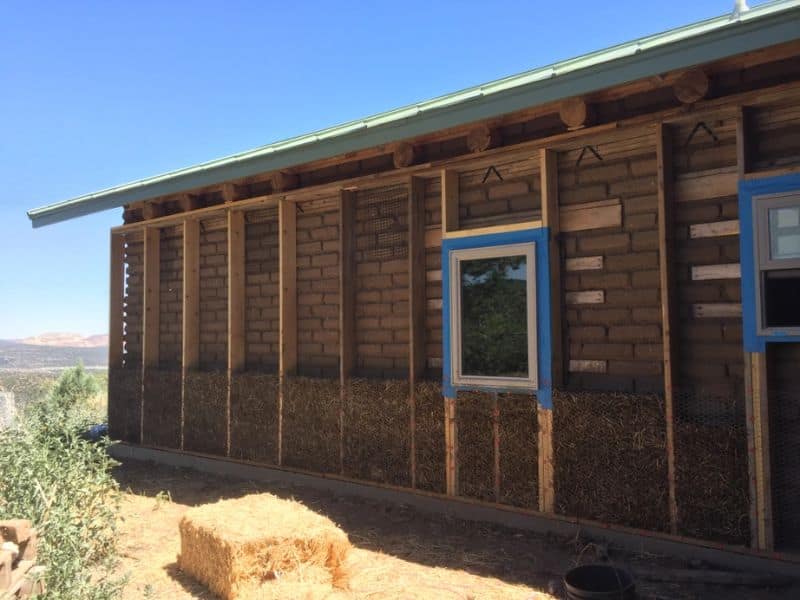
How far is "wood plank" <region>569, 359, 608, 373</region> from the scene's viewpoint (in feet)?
15.8

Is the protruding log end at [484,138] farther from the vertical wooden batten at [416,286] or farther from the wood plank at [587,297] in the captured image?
the wood plank at [587,297]

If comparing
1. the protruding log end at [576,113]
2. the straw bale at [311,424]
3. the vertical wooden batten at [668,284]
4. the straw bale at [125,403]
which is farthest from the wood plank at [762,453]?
the straw bale at [125,403]

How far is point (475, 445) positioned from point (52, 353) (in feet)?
202

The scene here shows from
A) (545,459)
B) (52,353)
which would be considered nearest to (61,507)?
(545,459)

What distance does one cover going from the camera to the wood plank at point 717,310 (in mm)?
4199

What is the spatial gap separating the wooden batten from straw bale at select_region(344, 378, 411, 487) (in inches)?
4.8

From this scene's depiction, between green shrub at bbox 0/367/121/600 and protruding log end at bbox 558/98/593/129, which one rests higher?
protruding log end at bbox 558/98/593/129

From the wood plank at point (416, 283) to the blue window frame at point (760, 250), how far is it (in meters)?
2.63

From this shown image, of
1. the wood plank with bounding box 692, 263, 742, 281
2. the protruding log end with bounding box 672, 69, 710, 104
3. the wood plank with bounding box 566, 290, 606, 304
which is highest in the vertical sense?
the protruding log end with bounding box 672, 69, 710, 104

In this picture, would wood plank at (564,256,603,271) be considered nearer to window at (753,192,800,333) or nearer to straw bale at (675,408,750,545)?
window at (753,192,800,333)

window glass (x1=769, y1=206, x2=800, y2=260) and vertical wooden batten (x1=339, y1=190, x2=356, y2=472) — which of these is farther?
vertical wooden batten (x1=339, y1=190, x2=356, y2=472)

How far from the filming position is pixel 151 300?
343 inches

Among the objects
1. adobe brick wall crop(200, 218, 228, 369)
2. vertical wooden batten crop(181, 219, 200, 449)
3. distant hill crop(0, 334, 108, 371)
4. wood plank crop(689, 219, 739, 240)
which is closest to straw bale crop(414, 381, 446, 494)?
wood plank crop(689, 219, 739, 240)

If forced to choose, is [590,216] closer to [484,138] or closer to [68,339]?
[484,138]
